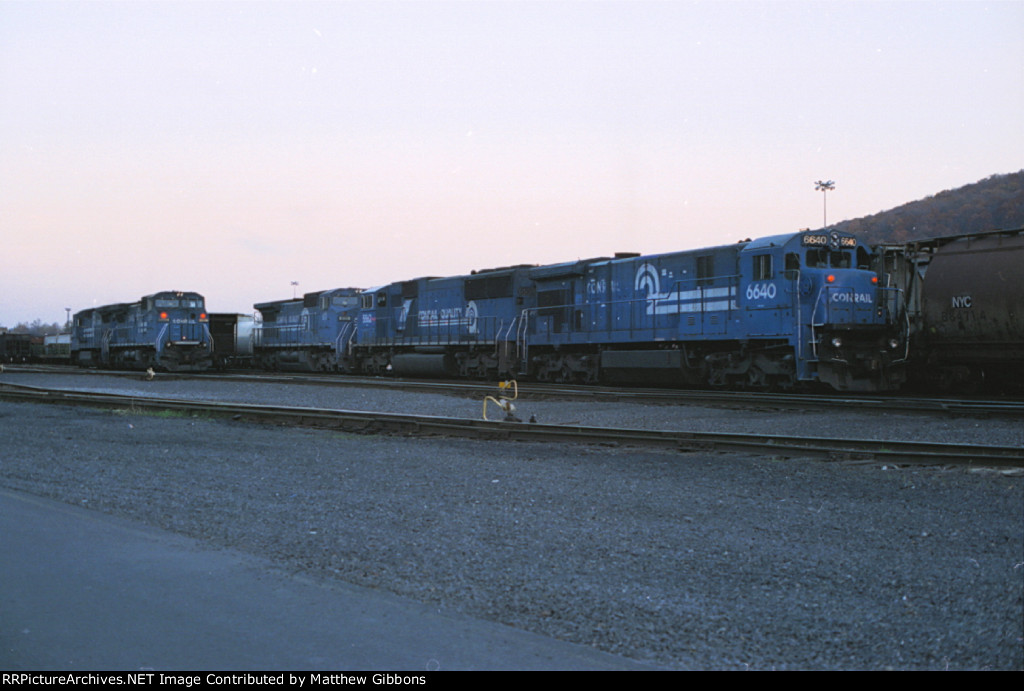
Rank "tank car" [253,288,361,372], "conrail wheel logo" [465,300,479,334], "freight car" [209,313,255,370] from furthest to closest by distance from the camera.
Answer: "freight car" [209,313,255,370] → "tank car" [253,288,361,372] → "conrail wheel logo" [465,300,479,334]

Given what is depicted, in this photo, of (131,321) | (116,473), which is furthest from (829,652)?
(131,321)

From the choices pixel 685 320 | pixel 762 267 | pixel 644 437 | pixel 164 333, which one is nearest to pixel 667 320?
pixel 685 320

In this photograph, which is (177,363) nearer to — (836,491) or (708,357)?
(708,357)

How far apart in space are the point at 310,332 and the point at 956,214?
269 feet

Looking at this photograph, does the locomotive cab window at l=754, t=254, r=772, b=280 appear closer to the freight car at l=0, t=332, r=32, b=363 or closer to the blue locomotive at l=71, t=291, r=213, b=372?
the blue locomotive at l=71, t=291, r=213, b=372

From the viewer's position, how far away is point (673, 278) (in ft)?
65.0

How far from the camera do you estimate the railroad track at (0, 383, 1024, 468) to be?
8.33m

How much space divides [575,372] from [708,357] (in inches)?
188

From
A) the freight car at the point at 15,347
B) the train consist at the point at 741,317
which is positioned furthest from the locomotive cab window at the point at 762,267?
the freight car at the point at 15,347

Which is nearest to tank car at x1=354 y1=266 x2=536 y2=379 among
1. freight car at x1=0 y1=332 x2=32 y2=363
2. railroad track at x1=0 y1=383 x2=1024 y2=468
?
railroad track at x1=0 y1=383 x2=1024 y2=468

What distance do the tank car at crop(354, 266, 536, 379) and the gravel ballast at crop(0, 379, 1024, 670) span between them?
1447cm

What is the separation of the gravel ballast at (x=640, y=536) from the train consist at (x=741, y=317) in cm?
848

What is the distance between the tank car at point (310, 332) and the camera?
3297 centimetres

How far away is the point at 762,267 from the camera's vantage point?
17578mm
